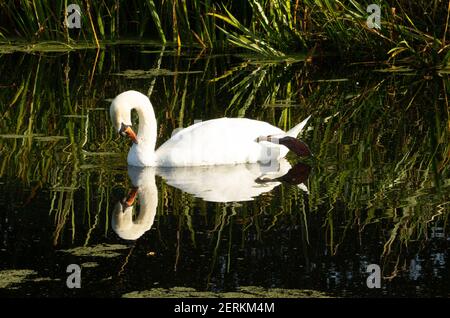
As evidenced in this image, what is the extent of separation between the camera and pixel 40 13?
1460 cm

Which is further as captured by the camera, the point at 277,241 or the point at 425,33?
the point at 425,33

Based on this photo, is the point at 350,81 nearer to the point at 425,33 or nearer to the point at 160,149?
the point at 425,33

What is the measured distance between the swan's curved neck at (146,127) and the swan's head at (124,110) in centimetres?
4

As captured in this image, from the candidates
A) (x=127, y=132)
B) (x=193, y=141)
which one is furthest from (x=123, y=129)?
(x=193, y=141)

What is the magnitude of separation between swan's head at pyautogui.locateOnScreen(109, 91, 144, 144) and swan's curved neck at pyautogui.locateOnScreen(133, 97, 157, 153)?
0.04m

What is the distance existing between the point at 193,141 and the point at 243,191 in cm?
91

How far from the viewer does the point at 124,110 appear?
931 cm

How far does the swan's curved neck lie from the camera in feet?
30.7

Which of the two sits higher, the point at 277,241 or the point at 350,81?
the point at 350,81

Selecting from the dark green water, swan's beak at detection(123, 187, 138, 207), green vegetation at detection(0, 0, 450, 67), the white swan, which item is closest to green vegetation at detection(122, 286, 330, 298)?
the dark green water

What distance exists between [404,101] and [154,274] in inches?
218

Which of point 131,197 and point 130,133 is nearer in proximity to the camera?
point 131,197

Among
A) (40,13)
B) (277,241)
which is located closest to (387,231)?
(277,241)

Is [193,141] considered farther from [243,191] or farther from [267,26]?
[267,26]
